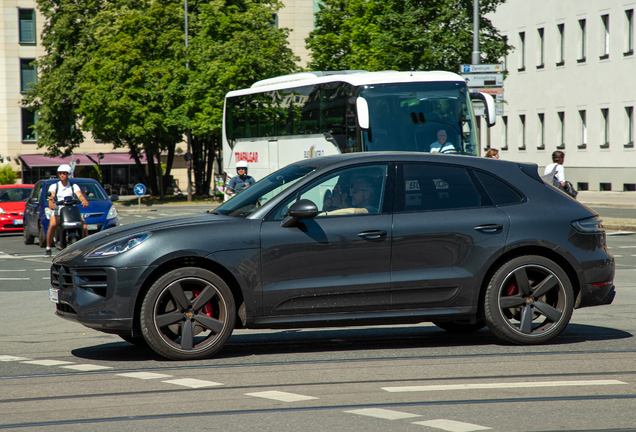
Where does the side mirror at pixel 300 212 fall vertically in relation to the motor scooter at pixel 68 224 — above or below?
above

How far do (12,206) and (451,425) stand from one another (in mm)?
22844

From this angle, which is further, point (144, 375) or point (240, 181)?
point (240, 181)

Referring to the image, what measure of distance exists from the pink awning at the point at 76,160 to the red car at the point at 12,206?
38.1m

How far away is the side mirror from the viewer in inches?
275

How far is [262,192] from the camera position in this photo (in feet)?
24.6

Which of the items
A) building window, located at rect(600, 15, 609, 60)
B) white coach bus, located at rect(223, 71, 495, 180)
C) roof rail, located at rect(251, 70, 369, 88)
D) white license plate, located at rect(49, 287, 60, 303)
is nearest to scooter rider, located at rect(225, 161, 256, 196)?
white coach bus, located at rect(223, 71, 495, 180)

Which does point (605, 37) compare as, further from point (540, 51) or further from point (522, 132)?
point (522, 132)

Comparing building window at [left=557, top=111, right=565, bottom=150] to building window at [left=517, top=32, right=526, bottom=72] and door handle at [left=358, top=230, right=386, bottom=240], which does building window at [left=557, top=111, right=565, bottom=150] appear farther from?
door handle at [left=358, top=230, right=386, bottom=240]

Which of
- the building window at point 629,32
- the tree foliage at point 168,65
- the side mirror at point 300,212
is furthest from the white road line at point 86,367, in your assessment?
the building window at point 629,32

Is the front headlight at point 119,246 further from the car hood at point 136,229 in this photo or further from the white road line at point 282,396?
the white road line at point 282,396

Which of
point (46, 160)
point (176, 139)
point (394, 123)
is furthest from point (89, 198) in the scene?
point (46, 160)

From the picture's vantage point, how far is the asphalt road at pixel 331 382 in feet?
17.0

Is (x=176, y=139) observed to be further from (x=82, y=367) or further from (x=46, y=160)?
(x=82, y=367)

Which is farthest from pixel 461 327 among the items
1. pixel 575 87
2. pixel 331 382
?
pixel 575 87
